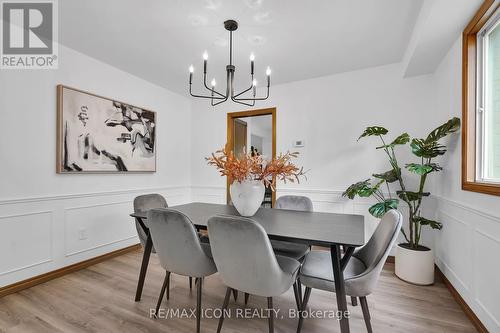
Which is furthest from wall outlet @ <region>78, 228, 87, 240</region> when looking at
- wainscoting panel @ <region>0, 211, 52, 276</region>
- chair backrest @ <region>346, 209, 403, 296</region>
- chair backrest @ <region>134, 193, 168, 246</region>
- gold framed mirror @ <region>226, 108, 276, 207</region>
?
chair backrest @ <region>346, 209, 403, 296</region>

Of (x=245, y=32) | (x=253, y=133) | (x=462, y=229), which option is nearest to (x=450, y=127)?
(x=462, y=229)

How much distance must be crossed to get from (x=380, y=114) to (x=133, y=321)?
3490 mm

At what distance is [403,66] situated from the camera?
2.90 m

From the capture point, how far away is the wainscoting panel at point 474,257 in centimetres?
158

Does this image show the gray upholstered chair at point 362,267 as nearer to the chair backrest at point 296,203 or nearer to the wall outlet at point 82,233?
the chair backrest at point 296,203

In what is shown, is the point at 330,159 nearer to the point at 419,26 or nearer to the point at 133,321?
the point at 419,26

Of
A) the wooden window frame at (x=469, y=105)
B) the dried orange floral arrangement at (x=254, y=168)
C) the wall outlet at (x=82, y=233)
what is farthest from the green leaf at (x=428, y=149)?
the wall outlet at (x=82, y=233)

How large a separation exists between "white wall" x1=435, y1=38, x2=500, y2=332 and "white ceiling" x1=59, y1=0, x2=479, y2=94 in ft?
1.83

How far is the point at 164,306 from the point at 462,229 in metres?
2.65

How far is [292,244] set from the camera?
2.17 meters

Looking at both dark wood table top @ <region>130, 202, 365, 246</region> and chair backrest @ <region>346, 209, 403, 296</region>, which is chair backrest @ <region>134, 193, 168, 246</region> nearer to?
dark wood table top @ <region>130, 202, 365, 246</region>

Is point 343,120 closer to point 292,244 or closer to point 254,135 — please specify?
point 292,244

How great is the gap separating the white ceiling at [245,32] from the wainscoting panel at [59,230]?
1.75 meters

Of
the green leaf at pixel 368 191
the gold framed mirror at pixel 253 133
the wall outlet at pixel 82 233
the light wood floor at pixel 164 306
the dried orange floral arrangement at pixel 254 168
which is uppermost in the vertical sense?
the gold framed mirror at pixel 253 133
